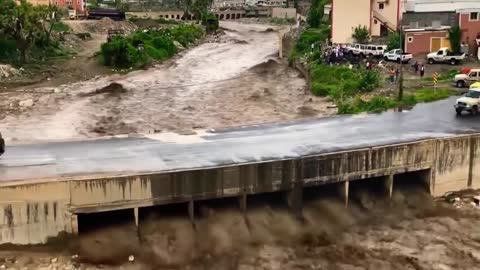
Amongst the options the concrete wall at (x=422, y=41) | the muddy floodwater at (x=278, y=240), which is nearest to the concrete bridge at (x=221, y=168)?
the muddy floodwater at (x=278, y=240)

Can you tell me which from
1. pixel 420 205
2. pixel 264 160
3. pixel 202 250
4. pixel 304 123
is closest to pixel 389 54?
pixel 304 123

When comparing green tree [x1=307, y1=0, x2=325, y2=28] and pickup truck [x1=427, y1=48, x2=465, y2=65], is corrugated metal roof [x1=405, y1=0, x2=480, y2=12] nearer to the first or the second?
pickup truck [x1=427, y1=48, x2=465, y2=65]

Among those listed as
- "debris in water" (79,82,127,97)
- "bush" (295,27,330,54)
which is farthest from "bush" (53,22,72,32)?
"debris in water" (79,82,127,97)

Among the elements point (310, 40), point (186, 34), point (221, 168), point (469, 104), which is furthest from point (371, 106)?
point (186, 34)

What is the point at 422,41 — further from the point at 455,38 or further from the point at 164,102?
the point at 164,102

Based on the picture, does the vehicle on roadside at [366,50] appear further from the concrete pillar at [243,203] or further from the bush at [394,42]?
the concrete pillar at [243,203]
